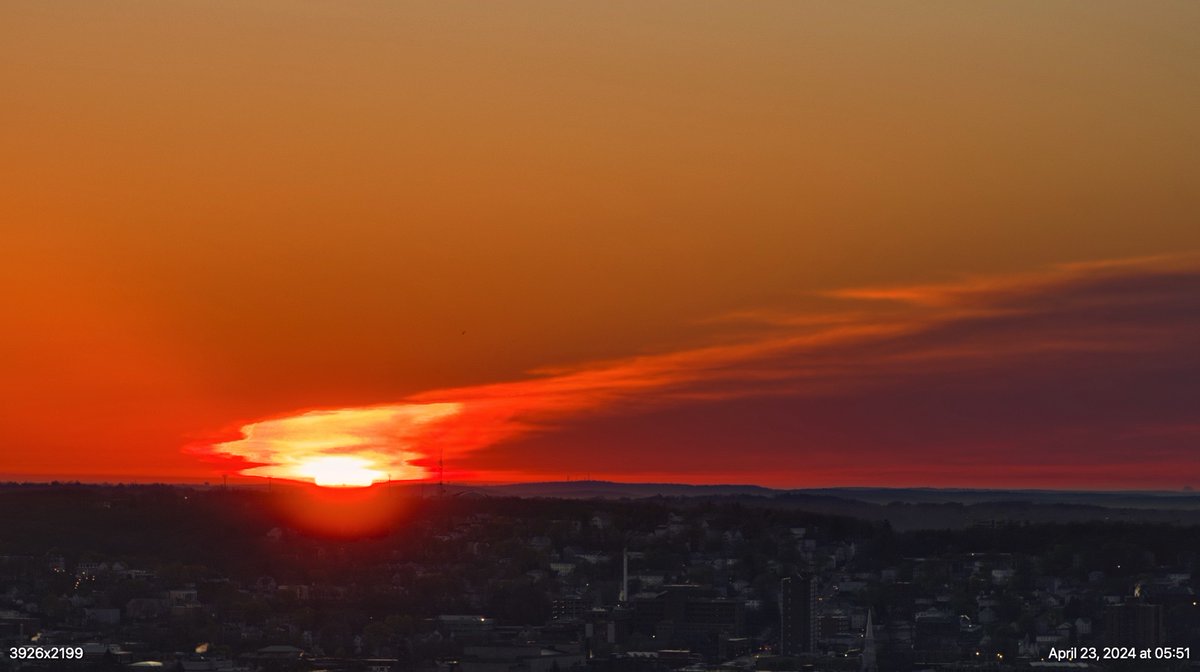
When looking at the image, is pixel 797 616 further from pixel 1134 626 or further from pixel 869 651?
pixel 1134 626

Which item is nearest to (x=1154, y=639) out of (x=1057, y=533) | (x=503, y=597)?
(x=503, y=597)

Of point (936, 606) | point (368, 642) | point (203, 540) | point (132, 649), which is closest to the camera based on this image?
point (132, 649)

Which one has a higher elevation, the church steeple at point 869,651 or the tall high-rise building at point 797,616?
the tall high-rise building at point 797,616

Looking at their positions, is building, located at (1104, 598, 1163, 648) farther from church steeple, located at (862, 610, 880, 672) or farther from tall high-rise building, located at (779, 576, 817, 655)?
tall high-rise building, located at (779, 576, 817, 655)

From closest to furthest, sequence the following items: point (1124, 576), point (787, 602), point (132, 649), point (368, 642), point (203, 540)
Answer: point (132, 649) → point (368, 642) → point (787, 602) → point (1124, 576) → point (203, 540)

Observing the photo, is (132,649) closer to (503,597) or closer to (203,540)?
(503,597)

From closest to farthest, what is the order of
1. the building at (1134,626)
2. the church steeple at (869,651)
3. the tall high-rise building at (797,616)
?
the church steeple at (869,651) → the building at (1134,626) → the tall high-rise building at (797,616)

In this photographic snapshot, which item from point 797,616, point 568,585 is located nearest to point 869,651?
point 797,616

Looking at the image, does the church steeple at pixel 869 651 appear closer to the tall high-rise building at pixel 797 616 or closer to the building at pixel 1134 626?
the tall high-rise building at pixel 797 616
